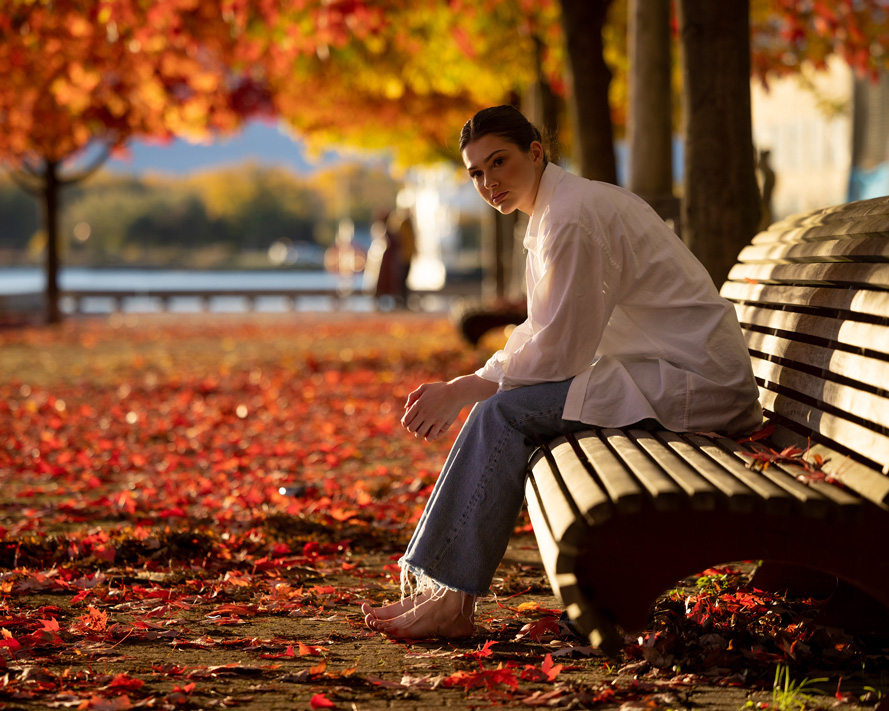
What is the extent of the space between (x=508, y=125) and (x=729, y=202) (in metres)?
2.54

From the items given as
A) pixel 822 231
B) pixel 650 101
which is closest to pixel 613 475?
pixel 822 231

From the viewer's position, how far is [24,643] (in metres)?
3.27

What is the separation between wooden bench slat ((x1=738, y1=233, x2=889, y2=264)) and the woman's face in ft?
3.03

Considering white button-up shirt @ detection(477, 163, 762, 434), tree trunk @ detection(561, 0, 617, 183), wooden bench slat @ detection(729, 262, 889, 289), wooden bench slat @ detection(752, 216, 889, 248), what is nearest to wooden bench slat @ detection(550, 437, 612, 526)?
white button-up shirt @ detection(477, 163, 762, 434)

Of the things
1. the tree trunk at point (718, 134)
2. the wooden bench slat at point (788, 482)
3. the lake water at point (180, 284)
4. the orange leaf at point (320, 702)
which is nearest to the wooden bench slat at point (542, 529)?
the wooden bench slat at point (788, 482)

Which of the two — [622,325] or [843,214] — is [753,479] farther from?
[843,214]

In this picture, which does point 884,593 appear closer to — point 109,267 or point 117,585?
point 117,585

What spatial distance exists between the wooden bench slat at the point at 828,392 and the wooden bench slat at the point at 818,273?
0.94 feet

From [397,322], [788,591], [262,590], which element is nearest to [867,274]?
[788,591]

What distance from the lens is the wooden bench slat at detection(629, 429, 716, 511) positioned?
7.97ft

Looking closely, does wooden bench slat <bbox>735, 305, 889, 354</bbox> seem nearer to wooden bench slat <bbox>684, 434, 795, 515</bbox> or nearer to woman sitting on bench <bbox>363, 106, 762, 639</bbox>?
woman sitting on bench <bbox>363, 106, 762, 639</bbox>

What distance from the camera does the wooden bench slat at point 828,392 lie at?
2.68 metres

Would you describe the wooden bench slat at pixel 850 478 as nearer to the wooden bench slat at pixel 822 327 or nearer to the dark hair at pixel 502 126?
the wooden bench slat at pixel 822 327

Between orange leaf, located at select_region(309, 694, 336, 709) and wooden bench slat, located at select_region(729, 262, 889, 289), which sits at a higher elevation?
wooden bench slat, located at select_region(729, 262, 889, 289)
